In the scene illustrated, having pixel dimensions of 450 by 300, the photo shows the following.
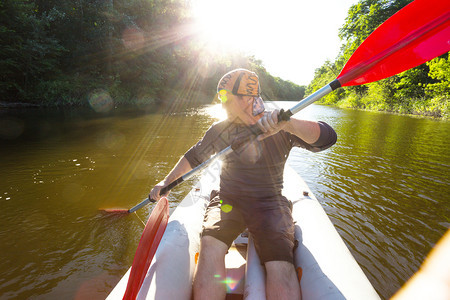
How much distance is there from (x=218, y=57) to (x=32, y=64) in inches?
1328

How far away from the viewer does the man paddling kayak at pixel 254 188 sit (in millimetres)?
1460

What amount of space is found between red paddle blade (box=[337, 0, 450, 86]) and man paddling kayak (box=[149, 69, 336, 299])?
0.62 meters

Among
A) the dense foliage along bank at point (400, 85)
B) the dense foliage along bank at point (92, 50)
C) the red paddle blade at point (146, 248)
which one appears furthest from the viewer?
the dense foliage along bank at point (400, 85)

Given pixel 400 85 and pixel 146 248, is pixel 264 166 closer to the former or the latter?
pixel 146 248

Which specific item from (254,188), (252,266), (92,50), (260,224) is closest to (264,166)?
(254,188)

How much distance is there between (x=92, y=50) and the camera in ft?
65.1

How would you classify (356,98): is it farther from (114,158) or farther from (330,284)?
(330,284)

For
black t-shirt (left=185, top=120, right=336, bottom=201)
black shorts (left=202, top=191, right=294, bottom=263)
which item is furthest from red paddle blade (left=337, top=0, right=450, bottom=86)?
black shorts (left=202, top=191, right=294, bottom=263)

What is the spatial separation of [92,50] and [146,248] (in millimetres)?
23120

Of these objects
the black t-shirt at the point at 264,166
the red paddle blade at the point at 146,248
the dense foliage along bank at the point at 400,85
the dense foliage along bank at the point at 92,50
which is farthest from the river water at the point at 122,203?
the dense foliage along bank at the point at 400,85

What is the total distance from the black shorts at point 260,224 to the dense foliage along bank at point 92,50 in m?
18.2

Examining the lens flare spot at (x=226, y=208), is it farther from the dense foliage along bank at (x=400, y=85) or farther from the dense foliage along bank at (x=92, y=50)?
the dense foliage along bank at (x=400, y=85)

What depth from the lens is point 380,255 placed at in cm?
273

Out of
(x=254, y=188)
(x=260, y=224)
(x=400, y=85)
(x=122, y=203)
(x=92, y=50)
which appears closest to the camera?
(x=260, y=224)
